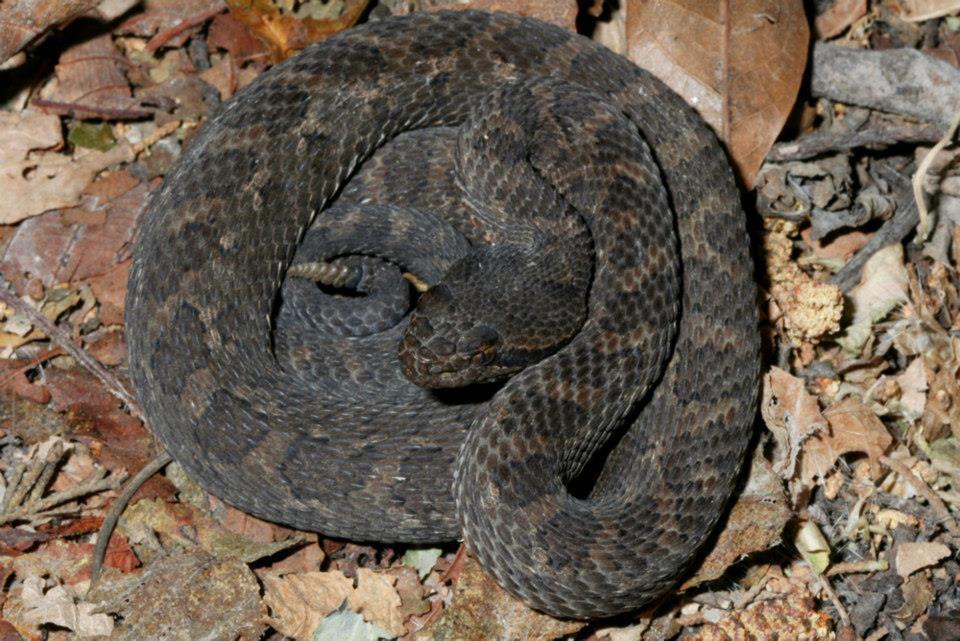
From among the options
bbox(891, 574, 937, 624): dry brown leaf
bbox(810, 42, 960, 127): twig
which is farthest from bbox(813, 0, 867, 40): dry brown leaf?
bbox(891, 574, 937, 624): dry brown leaf

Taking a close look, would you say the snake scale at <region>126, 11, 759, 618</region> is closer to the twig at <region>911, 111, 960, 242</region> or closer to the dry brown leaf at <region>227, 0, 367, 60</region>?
the dry brown leaf at <region>227, 0, 367, 60</region>

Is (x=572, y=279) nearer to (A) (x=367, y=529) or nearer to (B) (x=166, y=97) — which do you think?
(A) (x=367, y=529)

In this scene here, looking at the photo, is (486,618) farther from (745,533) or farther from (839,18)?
(839,18)

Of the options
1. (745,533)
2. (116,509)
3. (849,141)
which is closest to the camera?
(745,533)

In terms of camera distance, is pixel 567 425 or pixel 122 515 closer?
pixel 567 425

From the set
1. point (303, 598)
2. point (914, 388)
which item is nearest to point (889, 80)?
point (914, 388)

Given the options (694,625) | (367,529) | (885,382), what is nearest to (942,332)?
(885,382)

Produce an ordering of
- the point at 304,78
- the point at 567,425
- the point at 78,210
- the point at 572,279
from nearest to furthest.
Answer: the point at 567,425 → the point at 572,279 → the point at 304,78 → the point at 78,210
